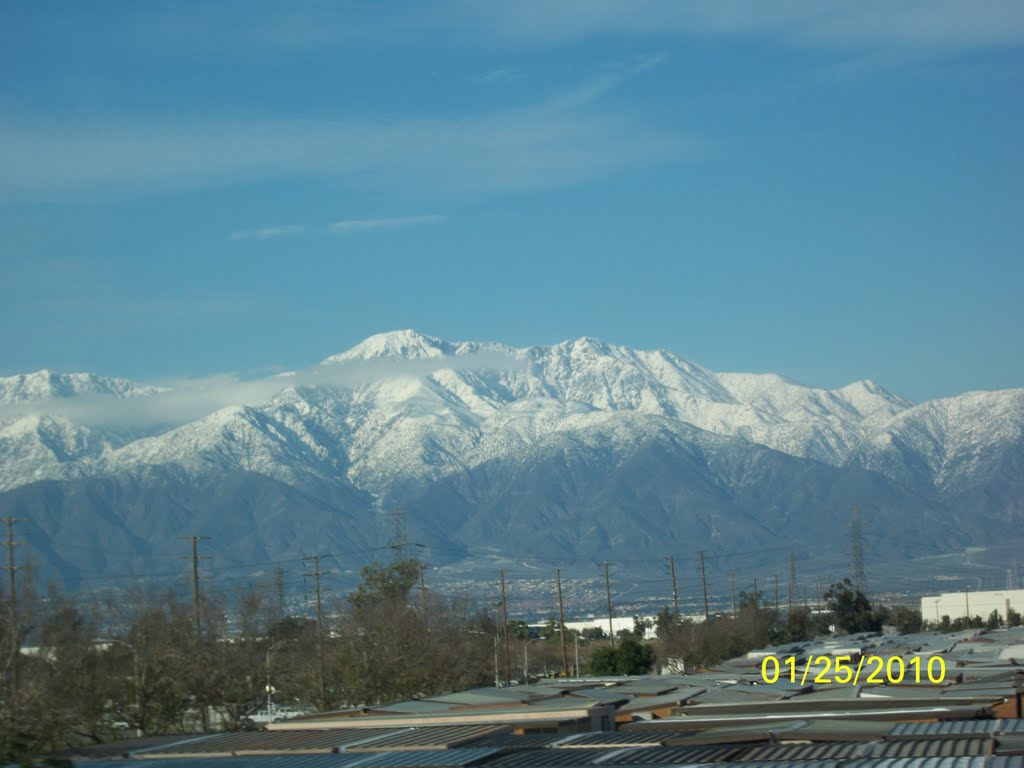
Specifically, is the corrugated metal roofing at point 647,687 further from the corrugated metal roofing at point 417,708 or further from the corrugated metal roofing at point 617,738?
the corrugated metal roofing at point 617,738

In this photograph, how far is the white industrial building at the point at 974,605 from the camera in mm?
129250

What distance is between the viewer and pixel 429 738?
26062 mm

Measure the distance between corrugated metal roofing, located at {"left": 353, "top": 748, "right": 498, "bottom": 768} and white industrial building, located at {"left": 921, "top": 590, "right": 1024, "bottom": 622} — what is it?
114076mm

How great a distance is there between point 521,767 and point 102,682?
26717 millimetres

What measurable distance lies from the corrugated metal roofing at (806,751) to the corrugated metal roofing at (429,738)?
18.3ft

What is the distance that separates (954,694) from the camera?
3166 cm

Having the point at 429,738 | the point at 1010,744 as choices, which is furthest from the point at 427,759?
the point at 1010,744

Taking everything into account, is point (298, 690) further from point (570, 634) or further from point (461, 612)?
point (570, 634)

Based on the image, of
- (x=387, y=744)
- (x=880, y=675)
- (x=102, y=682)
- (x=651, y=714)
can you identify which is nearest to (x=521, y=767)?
(x=387, y=744)

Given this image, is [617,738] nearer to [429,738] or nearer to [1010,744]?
[429,738]

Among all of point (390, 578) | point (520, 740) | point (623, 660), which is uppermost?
point (390, 578)
